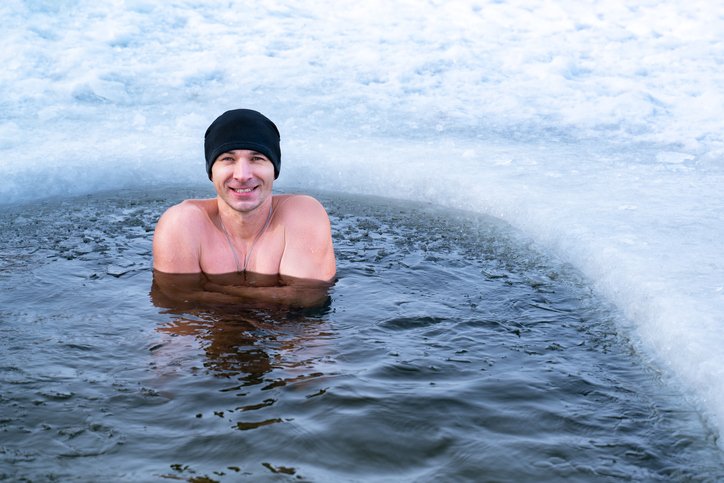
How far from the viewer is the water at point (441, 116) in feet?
16.9

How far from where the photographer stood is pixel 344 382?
11.3ft

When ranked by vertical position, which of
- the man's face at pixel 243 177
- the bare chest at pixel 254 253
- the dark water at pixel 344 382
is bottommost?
the dark water at pixel 344 382

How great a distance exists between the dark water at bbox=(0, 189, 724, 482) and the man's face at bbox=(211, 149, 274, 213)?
60cm

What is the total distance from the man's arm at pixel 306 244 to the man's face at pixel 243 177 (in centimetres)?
32

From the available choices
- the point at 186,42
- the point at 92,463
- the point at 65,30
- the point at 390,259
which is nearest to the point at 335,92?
the point at 186,42

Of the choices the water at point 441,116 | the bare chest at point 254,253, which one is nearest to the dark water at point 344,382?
the water at point 441,116

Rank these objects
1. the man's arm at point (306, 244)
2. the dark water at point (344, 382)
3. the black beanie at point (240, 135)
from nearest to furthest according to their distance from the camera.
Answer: the dark water at point (344, 382), the black beanie at point (240, 135), the man's arm at point (306, 244)

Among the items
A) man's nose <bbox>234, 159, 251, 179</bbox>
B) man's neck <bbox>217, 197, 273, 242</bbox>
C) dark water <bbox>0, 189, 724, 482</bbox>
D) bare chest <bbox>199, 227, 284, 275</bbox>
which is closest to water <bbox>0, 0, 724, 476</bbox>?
dark water <bbox>0, 189, 724, 482</bbox>

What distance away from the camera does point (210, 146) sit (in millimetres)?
4488

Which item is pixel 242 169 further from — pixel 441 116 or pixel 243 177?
pixel 441 116

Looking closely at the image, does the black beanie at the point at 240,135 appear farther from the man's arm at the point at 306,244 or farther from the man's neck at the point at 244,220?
the man's arm at the point at 306,244

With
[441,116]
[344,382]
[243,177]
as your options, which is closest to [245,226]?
[243,177]

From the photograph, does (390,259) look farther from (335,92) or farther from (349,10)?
(349,10)

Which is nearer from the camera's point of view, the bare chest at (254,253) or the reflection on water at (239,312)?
the reflection on water at (239,312)
